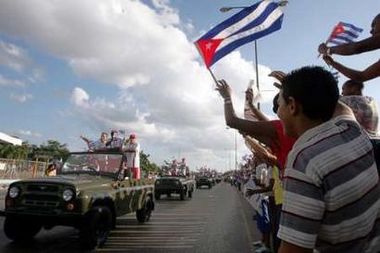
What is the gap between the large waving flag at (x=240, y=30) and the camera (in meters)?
8.70

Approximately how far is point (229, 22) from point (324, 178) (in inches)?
306

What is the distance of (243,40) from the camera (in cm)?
936

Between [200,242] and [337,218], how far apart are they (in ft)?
30.6

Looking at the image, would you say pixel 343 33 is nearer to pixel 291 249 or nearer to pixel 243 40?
pixel 243 40

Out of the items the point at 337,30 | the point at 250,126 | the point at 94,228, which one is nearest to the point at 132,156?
the point at 94,228

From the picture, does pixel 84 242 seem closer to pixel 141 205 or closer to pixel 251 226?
pixel 141 205

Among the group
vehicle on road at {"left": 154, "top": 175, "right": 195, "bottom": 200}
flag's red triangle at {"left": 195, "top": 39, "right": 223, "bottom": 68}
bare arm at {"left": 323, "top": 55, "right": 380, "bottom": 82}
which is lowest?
bare arm at {"left": 323, "top": 55, "right": 380, "bottom": 82}

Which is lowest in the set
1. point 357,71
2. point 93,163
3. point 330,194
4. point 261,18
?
point 330,194

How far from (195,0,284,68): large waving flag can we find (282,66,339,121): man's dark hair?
6353 millimetres

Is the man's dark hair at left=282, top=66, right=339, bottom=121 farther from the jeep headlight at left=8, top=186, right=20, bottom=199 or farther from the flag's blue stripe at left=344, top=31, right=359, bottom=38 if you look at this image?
the jeep headlight at left=8, top=186, right=20, bottom=199

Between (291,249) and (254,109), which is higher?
(254,109)

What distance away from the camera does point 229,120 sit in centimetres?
399

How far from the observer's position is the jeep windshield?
35.6ft

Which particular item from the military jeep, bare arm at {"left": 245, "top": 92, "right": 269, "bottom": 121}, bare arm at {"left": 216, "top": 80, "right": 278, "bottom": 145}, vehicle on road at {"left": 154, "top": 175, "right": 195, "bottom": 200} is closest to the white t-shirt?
the military jeep
